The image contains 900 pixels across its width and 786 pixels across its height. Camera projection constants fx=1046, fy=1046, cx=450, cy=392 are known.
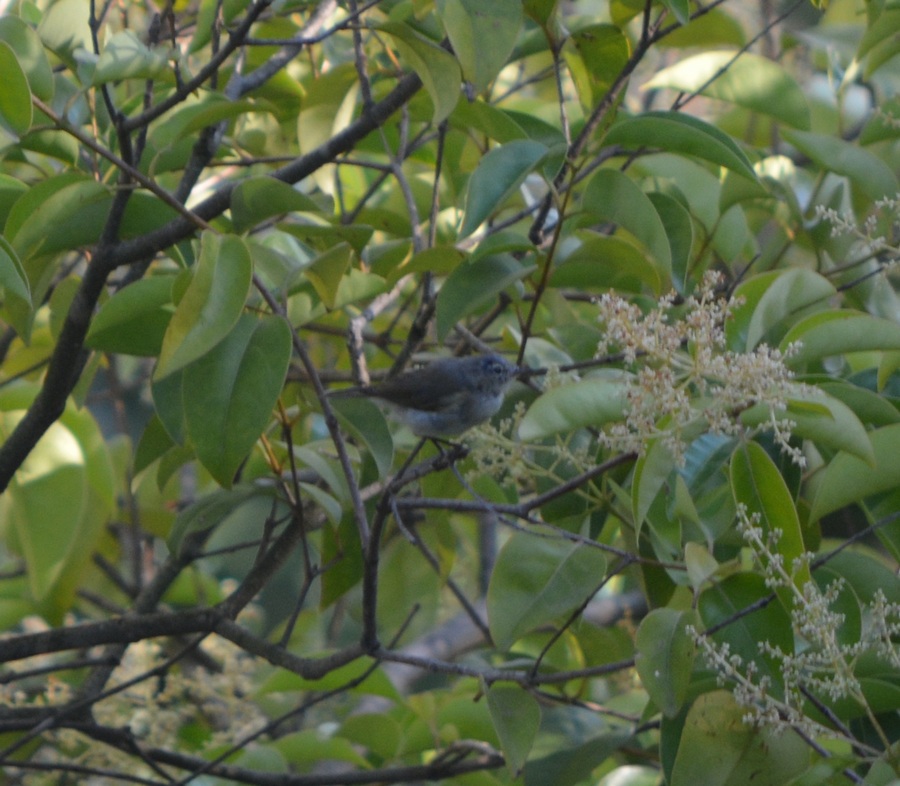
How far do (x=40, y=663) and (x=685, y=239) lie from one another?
2.95 meters

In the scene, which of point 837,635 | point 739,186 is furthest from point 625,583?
point 837,635

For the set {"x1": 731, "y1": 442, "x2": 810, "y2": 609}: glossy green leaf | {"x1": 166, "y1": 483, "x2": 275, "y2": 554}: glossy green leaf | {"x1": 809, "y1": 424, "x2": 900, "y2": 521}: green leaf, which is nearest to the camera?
{"x1": 731, "y1": 442, "x2": 810, "y2": 609}: glossy green leaf

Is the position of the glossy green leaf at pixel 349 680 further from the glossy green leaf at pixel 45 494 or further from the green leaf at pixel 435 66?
the green leaf at pixel 435 66

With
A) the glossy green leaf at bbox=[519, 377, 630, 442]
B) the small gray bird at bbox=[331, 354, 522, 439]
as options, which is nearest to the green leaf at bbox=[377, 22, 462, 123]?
the glossy green leaf at bbox=[519, 377, 630, 442]

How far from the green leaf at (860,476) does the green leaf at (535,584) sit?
15.9 inches

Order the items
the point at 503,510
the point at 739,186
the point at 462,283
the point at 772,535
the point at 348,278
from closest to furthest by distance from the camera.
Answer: the point at 772,535
the point at 503,510
the point at 462,283
the point at 348,278
the point at 739,186

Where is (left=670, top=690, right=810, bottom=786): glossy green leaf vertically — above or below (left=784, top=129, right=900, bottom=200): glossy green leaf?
→ below

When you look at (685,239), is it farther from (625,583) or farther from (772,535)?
(625,583)

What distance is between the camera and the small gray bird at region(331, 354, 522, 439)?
304 cm

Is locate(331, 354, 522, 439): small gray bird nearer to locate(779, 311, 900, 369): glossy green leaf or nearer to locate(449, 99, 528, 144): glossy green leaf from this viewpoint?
locate(449, 99, 528, 144): glossy green leaf

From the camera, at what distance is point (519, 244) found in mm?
1895

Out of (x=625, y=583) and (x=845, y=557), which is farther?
(x=625, y=583)

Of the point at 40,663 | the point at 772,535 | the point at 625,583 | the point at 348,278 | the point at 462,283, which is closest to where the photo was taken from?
the point at 772,535

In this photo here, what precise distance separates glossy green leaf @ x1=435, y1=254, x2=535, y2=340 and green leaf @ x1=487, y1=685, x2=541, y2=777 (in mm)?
641
